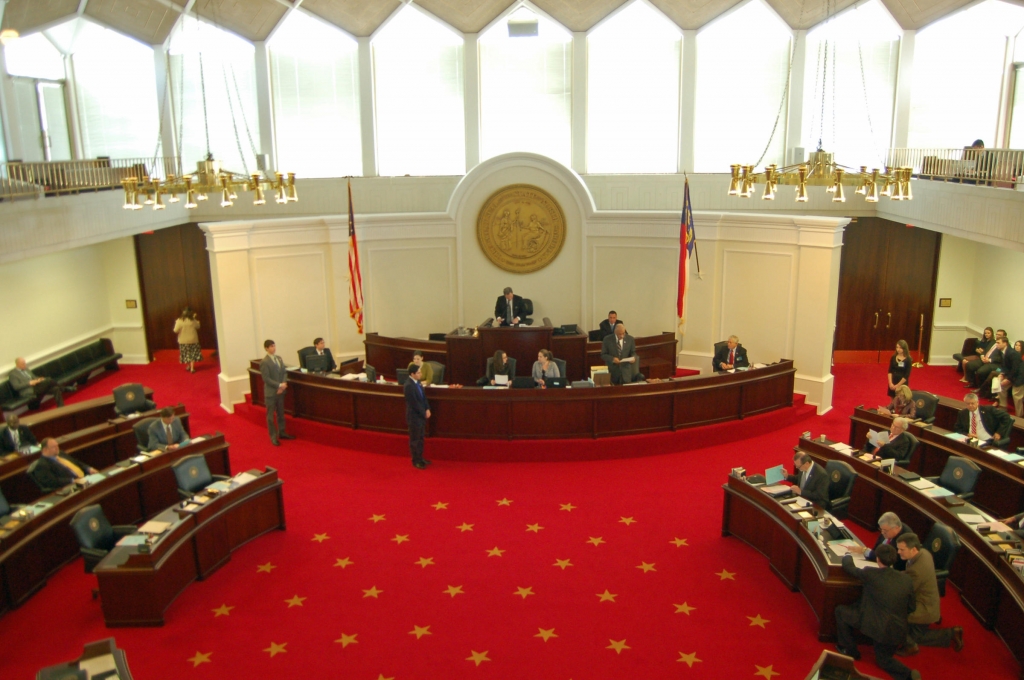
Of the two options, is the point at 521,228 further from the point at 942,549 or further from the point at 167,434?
the point at 942,549

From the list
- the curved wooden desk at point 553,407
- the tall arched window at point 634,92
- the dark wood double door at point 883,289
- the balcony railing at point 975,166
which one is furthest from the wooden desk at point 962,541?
the tall arched window at point 634,92

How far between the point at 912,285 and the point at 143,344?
1580 cm

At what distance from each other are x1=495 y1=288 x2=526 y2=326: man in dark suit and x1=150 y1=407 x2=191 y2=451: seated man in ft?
18.5

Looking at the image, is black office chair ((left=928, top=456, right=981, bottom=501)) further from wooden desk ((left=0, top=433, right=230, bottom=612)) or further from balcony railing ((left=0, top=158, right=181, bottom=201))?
balcony railing ((left=0, top=158, right=181, bottom=201))

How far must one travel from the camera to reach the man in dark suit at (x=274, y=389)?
10.7 m

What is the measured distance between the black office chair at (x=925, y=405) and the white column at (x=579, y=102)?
7.94 metres

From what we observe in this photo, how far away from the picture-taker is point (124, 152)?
15.6 m

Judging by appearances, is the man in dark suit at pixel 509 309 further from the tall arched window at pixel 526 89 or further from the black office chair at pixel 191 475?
the black office chair at pixel 191 475

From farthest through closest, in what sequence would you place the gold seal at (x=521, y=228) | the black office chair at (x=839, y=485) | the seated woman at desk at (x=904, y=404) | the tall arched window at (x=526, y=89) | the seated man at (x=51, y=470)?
the tall arched window at (x=526, y=89) < the gold seal at (x=521, y=228) < the seated woman at desk at (x=904, y=404) < the seated man at (x=51, y=470) < the black office chair at (x=839, y=485)

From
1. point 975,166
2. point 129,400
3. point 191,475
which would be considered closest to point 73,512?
point 191,475

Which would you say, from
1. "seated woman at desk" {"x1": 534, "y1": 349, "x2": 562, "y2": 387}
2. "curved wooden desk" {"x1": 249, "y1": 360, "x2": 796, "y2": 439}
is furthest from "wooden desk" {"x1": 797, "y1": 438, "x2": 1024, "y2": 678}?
"seated woman at desk" {"x1": 534, "y1": 349, "x2": 562, "y2": 387}

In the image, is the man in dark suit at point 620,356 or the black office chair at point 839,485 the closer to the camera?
the black office chair at point 839,485

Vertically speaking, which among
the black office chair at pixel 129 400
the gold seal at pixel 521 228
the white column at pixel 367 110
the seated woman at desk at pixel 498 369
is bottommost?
the black office chair at pixel 129 400

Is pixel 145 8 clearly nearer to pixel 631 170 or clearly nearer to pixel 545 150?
pixel 545 150
